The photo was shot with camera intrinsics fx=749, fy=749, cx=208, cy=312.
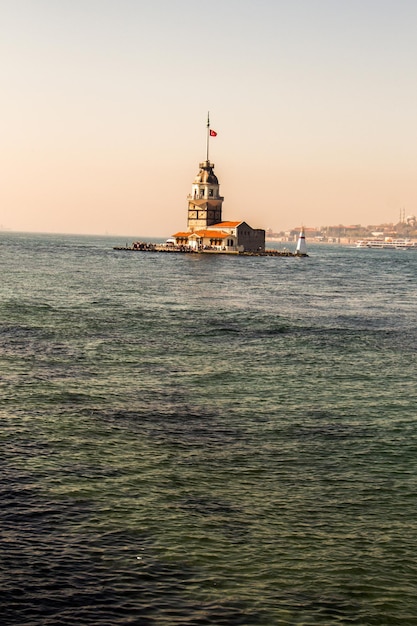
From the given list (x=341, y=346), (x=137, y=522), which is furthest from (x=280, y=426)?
(x=341, y=346)

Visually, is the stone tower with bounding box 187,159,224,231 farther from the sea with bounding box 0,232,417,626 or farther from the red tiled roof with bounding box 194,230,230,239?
the sea with bounding box 0,232,417,626

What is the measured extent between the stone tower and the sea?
155965 millimetres

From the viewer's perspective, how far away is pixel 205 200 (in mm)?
192000

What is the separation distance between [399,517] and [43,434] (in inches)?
386

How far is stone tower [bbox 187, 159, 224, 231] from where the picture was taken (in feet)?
630

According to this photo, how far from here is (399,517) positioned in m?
15.7

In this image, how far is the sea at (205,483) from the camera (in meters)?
12.2

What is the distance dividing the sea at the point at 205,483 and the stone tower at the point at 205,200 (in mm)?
155965

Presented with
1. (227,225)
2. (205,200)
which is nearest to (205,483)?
(227,225)

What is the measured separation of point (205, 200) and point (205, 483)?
17787 cm

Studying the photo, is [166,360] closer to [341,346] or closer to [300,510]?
[341,346]

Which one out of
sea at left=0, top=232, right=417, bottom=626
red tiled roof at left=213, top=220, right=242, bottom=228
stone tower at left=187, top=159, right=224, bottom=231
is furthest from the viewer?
stone tower at left=187, top=159, right=224, bottom=231

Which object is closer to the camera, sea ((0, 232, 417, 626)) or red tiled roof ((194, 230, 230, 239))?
sea ((0, 232, 417, 626))

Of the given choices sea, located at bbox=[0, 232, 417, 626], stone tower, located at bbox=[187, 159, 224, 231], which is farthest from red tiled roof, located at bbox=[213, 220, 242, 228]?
sea, located at bbox=[0, 232, 417, 626]
